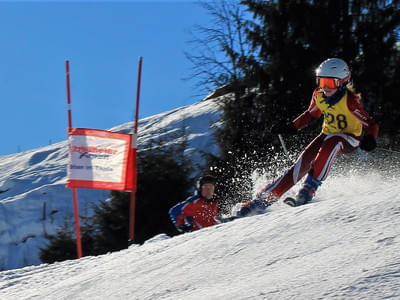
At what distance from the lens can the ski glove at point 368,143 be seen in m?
5.13

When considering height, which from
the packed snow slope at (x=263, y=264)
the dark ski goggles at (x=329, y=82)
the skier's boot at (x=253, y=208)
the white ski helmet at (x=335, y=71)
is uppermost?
the white ski helmet at (x=335, y=71)

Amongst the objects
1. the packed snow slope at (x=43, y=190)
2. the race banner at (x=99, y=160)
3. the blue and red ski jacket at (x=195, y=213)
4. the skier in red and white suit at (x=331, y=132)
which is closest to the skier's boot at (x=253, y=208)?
the skier in red and white suit at (x=331, y=132)

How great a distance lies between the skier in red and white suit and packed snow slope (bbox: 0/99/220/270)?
256 inches

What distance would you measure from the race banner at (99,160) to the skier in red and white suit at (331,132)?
11.9 ft

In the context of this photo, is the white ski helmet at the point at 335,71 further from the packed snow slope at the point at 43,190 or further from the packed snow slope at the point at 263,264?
the packed snow slope at the point at 43,190

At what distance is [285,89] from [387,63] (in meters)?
2.35

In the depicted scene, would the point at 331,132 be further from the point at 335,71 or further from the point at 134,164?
the point at 134,164

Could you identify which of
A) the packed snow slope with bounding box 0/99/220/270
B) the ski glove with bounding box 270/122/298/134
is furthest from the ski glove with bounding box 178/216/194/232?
the packed snow slope with bounding box 0/99/220/270

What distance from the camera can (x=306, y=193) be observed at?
5176mm

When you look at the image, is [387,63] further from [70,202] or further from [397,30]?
[70,202]

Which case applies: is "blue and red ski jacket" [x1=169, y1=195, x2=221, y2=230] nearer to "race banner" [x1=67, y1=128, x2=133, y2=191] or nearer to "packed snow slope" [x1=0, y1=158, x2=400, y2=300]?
"packed snow slope" [x1=0, y1=158, x2=400, y2=300]

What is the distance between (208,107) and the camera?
22.8 meters

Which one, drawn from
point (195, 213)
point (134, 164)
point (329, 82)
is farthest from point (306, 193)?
point (134, 164)

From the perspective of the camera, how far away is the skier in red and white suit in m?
5.39
